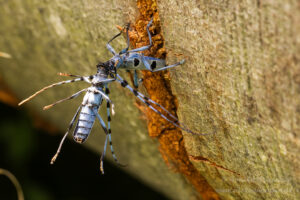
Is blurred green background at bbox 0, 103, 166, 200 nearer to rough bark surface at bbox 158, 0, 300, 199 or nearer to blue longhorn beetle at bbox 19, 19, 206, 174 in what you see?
blue longhorn beetle at bbox 19, 19, 206, 174

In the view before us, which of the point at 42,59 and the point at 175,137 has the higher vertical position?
the point at 42,59

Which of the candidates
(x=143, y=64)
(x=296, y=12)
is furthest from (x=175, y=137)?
(x=296, y=12)

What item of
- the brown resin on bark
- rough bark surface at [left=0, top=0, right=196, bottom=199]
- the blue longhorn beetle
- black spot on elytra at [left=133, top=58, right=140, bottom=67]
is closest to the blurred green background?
rough bark surface at [left=0, top=0, right=196, bottom=199]

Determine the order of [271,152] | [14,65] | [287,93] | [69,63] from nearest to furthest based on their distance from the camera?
[287,93] → [271,152] → [69,63] → [14,65]

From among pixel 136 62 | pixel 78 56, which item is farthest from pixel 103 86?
pixel 78 56

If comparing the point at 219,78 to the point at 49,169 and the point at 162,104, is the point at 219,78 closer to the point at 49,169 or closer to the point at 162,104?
the point at 162,104

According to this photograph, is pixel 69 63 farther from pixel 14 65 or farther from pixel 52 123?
pixel 52 123
